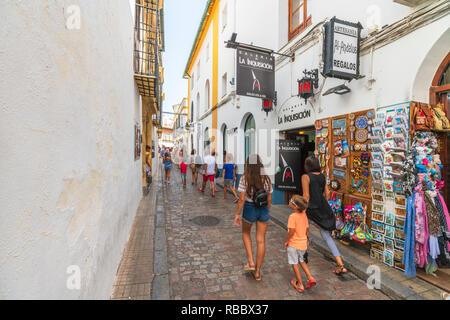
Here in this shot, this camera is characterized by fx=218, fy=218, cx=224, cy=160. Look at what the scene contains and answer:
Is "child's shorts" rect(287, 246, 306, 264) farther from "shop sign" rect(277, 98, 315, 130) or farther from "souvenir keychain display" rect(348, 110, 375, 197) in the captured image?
"shop sign" rect(277, 98, 315, 130)

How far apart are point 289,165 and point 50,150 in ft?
18.9

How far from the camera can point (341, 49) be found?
4281mm

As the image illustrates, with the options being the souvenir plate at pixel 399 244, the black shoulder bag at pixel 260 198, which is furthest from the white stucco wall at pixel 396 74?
the black shoulder bag at pixel 260 198

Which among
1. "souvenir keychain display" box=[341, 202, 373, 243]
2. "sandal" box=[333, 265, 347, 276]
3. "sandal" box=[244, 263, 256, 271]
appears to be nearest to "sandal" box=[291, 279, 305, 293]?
"sandal" box=[244, 263, 256, 271]

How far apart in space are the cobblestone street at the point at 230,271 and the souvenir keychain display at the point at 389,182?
2.74 feet

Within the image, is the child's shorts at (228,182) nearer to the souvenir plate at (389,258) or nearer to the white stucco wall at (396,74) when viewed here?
the white stucco wall at (396,74)

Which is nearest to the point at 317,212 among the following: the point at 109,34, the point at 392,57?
the point at 392,57

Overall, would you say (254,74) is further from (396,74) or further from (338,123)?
(396,74)

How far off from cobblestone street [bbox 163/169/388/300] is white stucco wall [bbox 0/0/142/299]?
4.44 ft

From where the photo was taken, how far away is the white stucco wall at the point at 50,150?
3.49 ft

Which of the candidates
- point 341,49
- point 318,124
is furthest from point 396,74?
point 318,124

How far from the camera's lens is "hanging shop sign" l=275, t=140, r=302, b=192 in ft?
20.7
